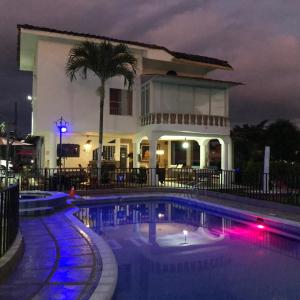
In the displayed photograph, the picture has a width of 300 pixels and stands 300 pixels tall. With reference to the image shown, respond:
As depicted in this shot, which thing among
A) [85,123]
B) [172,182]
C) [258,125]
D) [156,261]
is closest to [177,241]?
[156,261]

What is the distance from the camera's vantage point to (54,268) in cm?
564

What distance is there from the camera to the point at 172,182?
22.2 metres

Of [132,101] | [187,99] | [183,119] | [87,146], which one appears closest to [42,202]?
[183,119]

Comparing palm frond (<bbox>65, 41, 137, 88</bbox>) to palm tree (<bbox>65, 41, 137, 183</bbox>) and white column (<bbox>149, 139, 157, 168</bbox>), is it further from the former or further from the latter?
white column (<bbox>149, 139, 157, 168</bbox>)

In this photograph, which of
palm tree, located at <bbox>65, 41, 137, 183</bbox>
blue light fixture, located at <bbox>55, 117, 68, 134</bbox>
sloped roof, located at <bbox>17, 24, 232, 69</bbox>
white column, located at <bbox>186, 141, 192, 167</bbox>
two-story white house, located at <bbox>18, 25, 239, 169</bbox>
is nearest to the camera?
blue light fixture, located at <bbox>55, 117, 68, 134</bbox>

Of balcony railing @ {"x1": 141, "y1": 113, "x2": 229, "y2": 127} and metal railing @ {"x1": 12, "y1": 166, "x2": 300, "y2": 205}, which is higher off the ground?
balcony railing @ {"x1": 141, "y1": 113, "x2": 229, "y2": 127}

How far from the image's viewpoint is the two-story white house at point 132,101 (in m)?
21.7

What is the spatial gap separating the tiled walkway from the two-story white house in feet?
46.7

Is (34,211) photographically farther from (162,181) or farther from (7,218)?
(162,181)

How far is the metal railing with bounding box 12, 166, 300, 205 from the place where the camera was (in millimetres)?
14086

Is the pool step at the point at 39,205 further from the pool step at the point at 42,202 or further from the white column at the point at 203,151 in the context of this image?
the white column at the point at 203,151

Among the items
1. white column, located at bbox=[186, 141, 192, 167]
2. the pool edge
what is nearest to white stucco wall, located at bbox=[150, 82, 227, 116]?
white column, located at bbox=[186, 141, 192, 167]

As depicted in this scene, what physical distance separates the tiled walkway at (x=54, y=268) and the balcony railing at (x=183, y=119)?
45.6 feet

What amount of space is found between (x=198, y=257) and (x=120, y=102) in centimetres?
1718
